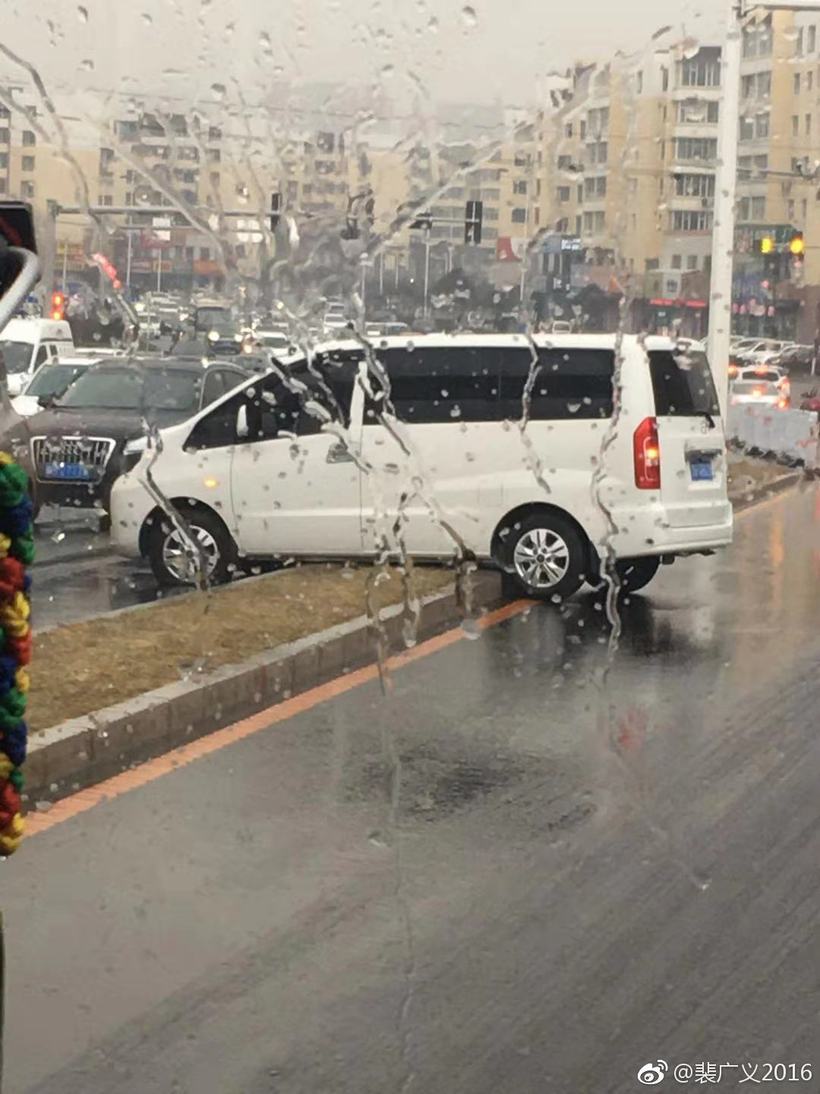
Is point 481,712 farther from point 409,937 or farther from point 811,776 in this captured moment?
point 409,937

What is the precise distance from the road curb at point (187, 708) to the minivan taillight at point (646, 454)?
1970 millimetres

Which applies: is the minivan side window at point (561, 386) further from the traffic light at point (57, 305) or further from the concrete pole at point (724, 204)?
the traffic light at point (57, 305)

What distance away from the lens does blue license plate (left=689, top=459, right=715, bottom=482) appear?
42.7 ft

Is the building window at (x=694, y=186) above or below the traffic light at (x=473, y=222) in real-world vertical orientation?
above

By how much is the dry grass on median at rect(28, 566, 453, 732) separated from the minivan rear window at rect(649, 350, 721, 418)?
1.93 metres

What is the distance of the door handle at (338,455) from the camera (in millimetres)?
13008

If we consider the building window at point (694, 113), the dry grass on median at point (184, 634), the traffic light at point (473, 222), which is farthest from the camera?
the traffic light at point (473, 222)

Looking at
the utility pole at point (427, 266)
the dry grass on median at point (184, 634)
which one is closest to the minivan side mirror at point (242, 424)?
the dry grass on median at point (184, 634)

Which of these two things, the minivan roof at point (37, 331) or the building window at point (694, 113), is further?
the building window at point (694, 113)

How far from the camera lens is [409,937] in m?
5.50

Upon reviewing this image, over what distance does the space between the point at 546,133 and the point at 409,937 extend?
110ft

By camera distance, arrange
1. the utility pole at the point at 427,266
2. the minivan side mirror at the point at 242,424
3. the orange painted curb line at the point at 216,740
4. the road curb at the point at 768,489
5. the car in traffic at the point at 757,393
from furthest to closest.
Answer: the car in traffic at the point at 757,393 < the utility pole at the point at 427,266 < the road curb at the point at 768,489 < the minivan side mirror at the point at 242,424 < the orange painted curb line at the point at 216,740

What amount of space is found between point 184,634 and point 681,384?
4544 millimetres

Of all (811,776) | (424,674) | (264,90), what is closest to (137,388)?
(264,90)
